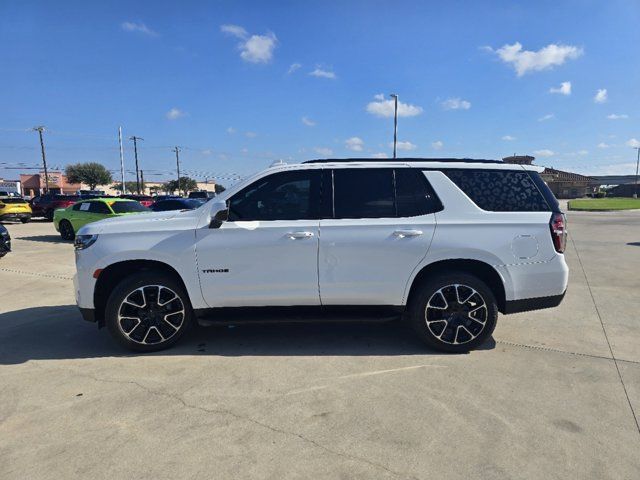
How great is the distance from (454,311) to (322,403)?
163cm

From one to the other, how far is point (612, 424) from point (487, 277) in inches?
62.0

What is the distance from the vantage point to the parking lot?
2424mm

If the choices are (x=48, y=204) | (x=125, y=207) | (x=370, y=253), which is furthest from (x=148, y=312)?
(x=48, y=204)

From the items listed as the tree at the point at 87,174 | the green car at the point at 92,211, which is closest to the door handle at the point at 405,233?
the green car at the point at 92,211

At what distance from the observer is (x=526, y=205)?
3.93 metres

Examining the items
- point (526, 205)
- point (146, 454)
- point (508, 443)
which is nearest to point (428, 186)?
point (526, 205)

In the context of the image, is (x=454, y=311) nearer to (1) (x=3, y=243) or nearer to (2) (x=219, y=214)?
(2) (x=219, y=214)

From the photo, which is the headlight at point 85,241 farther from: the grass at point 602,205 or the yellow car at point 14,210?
the grass at point 602,205

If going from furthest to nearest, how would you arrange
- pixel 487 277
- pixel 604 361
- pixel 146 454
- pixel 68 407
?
pixel 487 277
pixel 604 361
pixel 68 407
pixel 146 454

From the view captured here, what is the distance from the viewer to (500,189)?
13.0 ft

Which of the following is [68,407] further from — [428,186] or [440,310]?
[428,186]

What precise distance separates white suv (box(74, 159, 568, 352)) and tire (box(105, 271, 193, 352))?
0.03 ft

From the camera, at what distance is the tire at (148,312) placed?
3.86 m

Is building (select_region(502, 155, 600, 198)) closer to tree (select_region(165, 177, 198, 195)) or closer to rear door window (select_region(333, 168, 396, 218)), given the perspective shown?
tree (select_region(165, 177, 198, 195))
